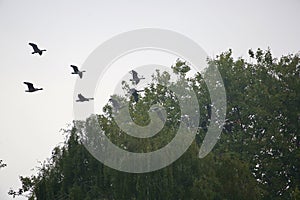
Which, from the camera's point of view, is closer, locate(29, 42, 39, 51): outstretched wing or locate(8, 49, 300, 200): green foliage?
locate(8, 49, 300, 200): green foliage

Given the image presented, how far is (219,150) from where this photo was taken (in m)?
22.5

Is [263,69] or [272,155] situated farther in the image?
[263,69]

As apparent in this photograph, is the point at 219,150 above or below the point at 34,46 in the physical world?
below

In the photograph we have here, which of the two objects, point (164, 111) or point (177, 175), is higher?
point (164, 111)

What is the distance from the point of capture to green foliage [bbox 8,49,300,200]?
16.0 meters

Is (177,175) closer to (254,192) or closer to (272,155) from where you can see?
(254,192)

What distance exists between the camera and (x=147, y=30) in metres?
35.9

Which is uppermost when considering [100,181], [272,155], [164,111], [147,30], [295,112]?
[147,30]

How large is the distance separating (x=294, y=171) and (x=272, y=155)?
1297 millimetres

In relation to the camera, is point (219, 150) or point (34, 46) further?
point (219, 150)

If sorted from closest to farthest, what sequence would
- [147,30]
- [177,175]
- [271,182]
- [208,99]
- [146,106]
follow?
[177,175] < [271,182] < [146,106] < [208,99] < [147,30]

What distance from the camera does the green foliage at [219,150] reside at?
52.5 feet

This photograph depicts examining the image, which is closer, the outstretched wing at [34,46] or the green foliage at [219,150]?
the green foliage at [219,150]

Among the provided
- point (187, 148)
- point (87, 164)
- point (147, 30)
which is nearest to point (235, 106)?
point (187, 148)
